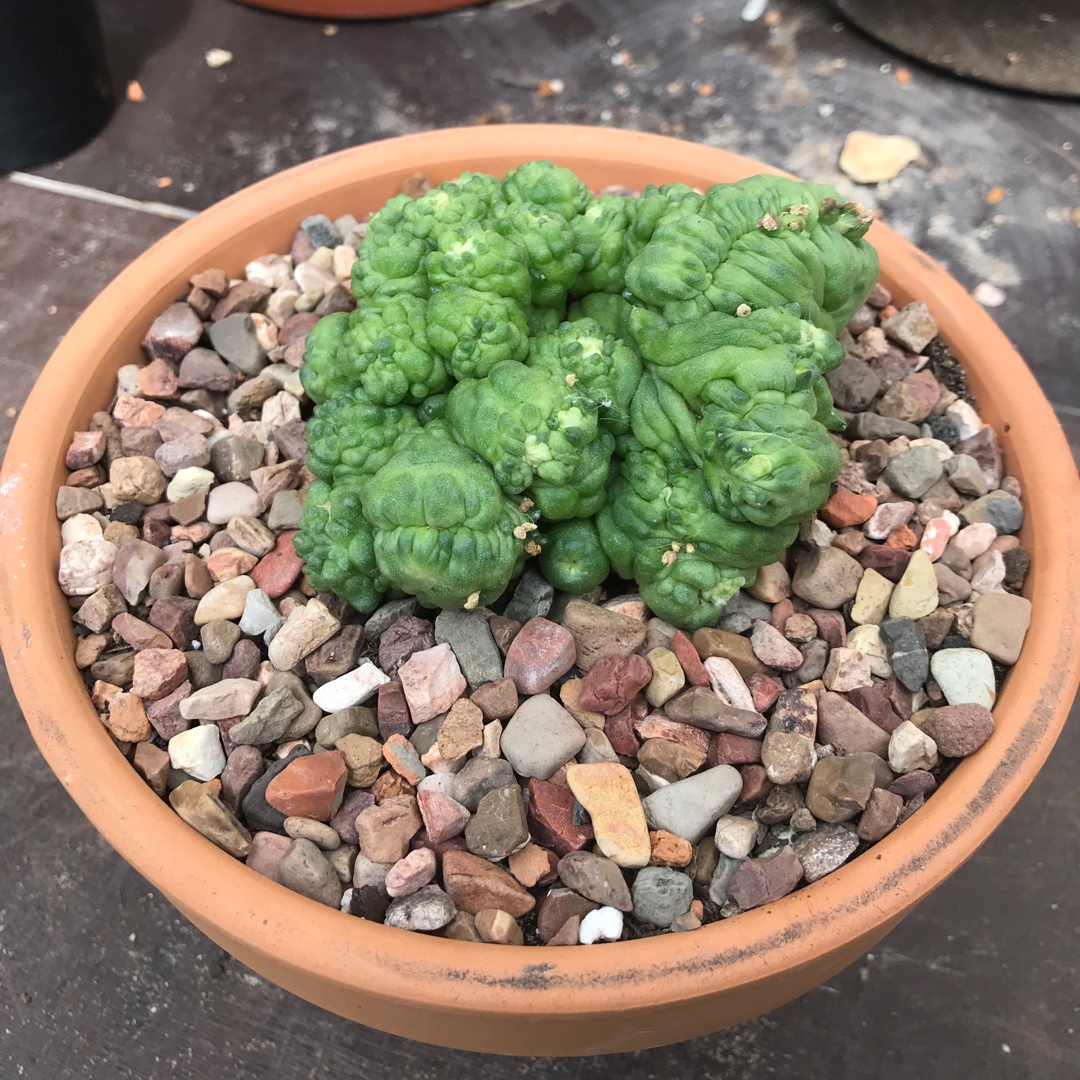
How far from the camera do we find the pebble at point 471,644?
1.13 metres

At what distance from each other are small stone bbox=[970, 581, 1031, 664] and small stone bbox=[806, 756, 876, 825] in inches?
9.9

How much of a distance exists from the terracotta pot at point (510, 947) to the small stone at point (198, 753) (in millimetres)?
55

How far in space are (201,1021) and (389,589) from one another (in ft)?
2.50

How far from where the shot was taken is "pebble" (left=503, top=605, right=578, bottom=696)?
1106mm

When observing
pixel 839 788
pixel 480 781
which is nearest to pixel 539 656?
pixel 480 781

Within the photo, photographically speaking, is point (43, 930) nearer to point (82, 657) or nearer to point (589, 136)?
point (82, 657)

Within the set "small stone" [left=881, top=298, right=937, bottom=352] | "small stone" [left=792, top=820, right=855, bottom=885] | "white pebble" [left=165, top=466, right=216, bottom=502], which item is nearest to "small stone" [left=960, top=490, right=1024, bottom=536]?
"small stone" [left=881, top=298, right=937, bottom=352]

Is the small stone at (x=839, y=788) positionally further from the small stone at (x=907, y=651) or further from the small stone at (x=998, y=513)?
the small stone at (x=998, y=513)

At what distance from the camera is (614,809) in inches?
40.3

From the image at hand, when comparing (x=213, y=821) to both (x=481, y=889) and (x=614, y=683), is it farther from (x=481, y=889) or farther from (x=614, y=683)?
(x=614, y=683)

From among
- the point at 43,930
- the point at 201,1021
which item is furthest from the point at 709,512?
the point at 43,930

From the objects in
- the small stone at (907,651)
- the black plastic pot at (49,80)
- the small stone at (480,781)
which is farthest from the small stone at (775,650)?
the black plastic pot at (49,80)

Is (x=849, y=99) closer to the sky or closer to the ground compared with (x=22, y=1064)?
closer to the sky

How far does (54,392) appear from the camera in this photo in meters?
1.32
